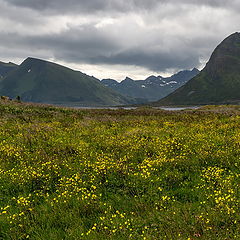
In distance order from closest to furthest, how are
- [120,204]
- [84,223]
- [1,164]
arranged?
[84,223]
[120,204]
[1,164]

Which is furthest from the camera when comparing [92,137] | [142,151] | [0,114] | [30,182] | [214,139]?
[0,114]

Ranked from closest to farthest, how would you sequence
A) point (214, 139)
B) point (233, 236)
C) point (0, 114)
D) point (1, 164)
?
point (233, 236) → point (1, 164) → point (214, 139) → point (0, 114)

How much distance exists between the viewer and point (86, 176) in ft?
29.8

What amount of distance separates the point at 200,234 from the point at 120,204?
257 cm

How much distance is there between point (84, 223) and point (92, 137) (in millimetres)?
9769

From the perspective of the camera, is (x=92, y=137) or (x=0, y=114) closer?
(x=92, y=137)

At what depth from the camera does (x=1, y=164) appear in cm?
1041

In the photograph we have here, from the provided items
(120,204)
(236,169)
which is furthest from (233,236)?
(236,169)

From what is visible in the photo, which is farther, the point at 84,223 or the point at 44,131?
the point at 44,131

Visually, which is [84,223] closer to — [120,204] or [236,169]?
[120,204]

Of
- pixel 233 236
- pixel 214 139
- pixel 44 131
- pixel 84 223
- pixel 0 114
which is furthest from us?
pixel 0 114

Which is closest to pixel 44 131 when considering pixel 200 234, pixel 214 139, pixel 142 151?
pixel 142 151

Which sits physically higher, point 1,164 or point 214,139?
point 214,139

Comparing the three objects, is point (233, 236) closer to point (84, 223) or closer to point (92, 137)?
point (84, 223)
